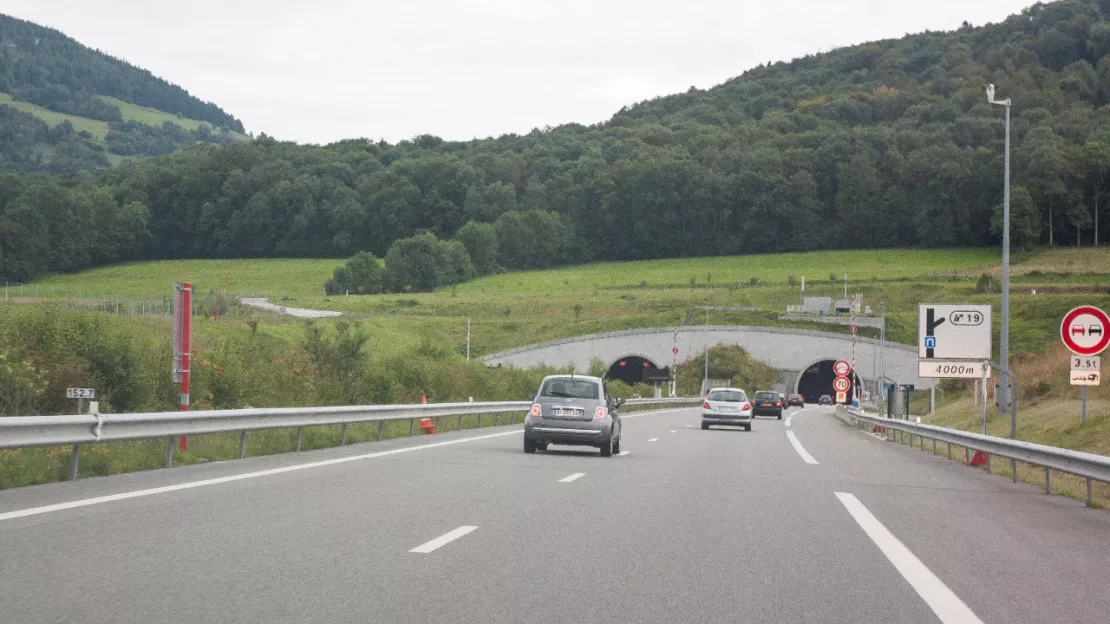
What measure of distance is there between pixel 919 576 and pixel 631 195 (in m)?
152

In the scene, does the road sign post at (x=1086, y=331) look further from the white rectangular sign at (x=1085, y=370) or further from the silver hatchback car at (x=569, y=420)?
the silver hatchback car at (x=569, y=420)

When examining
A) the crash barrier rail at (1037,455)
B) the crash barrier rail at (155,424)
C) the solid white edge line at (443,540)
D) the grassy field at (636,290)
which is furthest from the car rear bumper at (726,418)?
the grassy field at (636,290)

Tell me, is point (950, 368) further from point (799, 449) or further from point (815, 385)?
point (815, 385)

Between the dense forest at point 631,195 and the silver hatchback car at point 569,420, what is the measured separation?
4580 inches

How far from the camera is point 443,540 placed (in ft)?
32.4

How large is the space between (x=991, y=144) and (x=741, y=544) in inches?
6079

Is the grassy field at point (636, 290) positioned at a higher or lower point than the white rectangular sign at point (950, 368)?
higher

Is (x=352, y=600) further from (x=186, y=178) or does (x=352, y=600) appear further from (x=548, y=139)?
(x=548, y=139)

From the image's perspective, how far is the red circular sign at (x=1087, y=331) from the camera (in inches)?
803

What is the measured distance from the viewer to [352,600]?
7.17m

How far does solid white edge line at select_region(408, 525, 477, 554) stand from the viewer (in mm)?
9352

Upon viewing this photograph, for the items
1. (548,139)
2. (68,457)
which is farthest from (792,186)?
(68,457)

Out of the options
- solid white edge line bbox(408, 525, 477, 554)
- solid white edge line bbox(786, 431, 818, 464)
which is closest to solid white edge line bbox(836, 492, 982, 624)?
solid white edge line bbox(408, 525, 477, 554)

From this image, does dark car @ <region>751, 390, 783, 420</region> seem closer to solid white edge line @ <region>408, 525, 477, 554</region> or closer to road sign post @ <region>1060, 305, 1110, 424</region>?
road sign post @ <region>1060, 305, 1110, 424</region>
